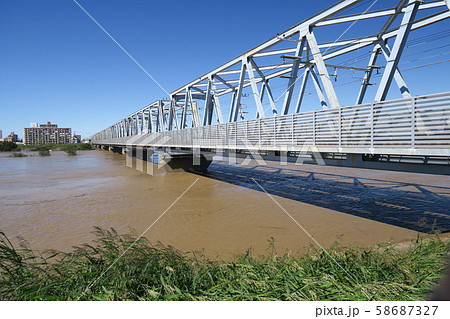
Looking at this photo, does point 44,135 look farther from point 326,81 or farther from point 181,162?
point 326,81

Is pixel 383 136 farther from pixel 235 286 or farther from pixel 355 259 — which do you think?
→ pixel 235 286

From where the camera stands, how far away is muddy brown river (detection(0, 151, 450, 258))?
A: 9.14m

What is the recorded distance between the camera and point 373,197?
14953 millimetres

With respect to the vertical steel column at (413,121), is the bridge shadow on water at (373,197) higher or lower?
lower

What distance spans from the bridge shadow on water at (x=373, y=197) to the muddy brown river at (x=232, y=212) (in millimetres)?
45

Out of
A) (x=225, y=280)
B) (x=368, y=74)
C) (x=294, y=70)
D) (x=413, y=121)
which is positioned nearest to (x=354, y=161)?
(x=413, y=121)

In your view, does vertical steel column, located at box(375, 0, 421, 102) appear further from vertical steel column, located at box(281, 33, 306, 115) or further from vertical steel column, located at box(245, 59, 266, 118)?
vertical steel column, located at box(245, 59, 266, 118)

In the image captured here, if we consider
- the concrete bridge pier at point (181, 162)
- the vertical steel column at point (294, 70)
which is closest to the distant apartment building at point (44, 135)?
the concrete bridge pier at point (181, 162)

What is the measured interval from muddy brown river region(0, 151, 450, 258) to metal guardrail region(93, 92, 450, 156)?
9.27 ft

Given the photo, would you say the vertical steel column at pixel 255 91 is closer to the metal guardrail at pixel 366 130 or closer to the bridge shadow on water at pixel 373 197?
the metal guardrail at pixel 366 130

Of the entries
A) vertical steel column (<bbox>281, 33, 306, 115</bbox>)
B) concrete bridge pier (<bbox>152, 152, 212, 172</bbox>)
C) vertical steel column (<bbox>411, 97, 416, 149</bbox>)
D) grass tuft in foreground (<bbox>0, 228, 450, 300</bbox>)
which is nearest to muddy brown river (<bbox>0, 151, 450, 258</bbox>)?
grass tuft in foreground (<bbox>0, 228, 450, 300</bbox>)

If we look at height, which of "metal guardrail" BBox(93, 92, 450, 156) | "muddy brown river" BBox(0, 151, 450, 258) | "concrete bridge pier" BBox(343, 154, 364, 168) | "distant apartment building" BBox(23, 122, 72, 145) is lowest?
"muddy brown river" BBox(0, 151, 450, 258)

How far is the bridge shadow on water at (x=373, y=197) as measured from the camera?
1099cm

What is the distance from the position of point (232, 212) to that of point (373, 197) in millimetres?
7664
